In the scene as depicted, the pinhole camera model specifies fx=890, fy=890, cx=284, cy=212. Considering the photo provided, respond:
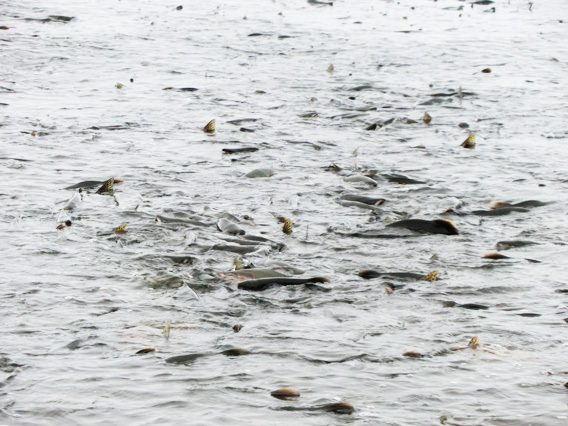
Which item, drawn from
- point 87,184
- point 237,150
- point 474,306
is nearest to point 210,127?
point 237,150

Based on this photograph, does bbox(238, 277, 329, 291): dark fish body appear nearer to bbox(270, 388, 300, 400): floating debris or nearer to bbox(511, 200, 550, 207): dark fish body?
bbox(270, 388, 300, 400): floating debris

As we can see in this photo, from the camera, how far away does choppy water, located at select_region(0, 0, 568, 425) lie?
3.87 metres

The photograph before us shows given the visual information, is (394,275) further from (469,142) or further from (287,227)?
(469,142)

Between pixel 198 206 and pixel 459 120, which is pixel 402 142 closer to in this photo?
pixel 459 120

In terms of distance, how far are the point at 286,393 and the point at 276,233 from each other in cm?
226

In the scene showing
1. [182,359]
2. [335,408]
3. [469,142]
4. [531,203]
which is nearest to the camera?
[335,408]

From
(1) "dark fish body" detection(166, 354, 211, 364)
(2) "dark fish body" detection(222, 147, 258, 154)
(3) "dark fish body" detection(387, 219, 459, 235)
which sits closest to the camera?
(1) "dark fish body" detection(166, 354, 211, 364)

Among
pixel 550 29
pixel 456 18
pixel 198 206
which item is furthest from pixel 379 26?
pixel 198 206

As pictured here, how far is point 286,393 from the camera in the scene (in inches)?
149

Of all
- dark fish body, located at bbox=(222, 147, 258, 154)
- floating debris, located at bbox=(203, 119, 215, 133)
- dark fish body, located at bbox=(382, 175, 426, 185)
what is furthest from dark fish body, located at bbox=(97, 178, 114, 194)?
dark fish body, located at bbox=(382, 175, 426, 185)

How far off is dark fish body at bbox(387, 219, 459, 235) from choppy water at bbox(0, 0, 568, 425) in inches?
3.1

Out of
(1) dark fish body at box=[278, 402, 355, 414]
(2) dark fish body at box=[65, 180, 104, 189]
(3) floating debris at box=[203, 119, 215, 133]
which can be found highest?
(3) floating debris at box=[203, 119, 215, 133]

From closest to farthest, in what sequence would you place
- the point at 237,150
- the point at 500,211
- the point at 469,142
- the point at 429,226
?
the point at 429,226 → the point at 500,211 → the point at 237,150 → the point at 469,142

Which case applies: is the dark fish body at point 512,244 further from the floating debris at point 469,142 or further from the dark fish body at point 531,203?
the floating debris at point 469,142
